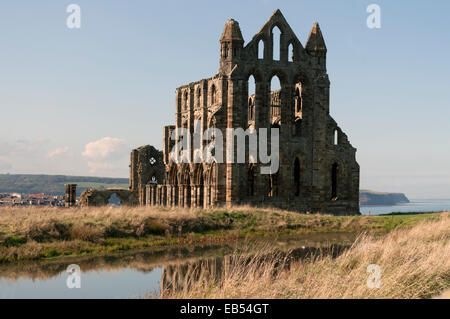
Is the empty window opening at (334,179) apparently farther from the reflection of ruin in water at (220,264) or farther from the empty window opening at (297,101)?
the reflection of ruin in water at (220,264)

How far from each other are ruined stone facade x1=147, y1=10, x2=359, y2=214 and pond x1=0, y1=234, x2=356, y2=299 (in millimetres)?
15352

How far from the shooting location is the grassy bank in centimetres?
1923

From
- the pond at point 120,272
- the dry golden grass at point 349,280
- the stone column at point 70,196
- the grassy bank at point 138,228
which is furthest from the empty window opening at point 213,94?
the dry golden grass at point 349,280

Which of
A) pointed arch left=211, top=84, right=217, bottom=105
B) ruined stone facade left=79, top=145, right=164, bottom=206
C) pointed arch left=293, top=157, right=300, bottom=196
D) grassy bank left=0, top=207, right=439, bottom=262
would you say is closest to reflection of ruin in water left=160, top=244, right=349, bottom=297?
grassy bank left=0, top=207, right=439, bottom=262

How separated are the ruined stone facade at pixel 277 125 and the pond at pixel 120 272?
1535 centimetres

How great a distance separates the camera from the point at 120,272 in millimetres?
16094

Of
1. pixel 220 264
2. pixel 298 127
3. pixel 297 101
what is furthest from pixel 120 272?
pixel 297 101

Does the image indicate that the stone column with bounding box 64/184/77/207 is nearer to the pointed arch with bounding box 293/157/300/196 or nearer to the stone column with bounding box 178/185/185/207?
the stone column with bounding box 178/185/185/207

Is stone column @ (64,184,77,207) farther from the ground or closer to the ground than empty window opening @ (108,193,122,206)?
farther from the ground

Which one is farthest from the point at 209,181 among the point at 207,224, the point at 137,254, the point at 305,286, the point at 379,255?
the point at 305,286

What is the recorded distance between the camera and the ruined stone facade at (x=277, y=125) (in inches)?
1431

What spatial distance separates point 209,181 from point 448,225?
18230mm

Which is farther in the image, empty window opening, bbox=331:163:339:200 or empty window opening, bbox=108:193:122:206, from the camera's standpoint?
empty window opening, bbox=108:193:122:206

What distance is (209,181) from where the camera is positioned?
121 ft
